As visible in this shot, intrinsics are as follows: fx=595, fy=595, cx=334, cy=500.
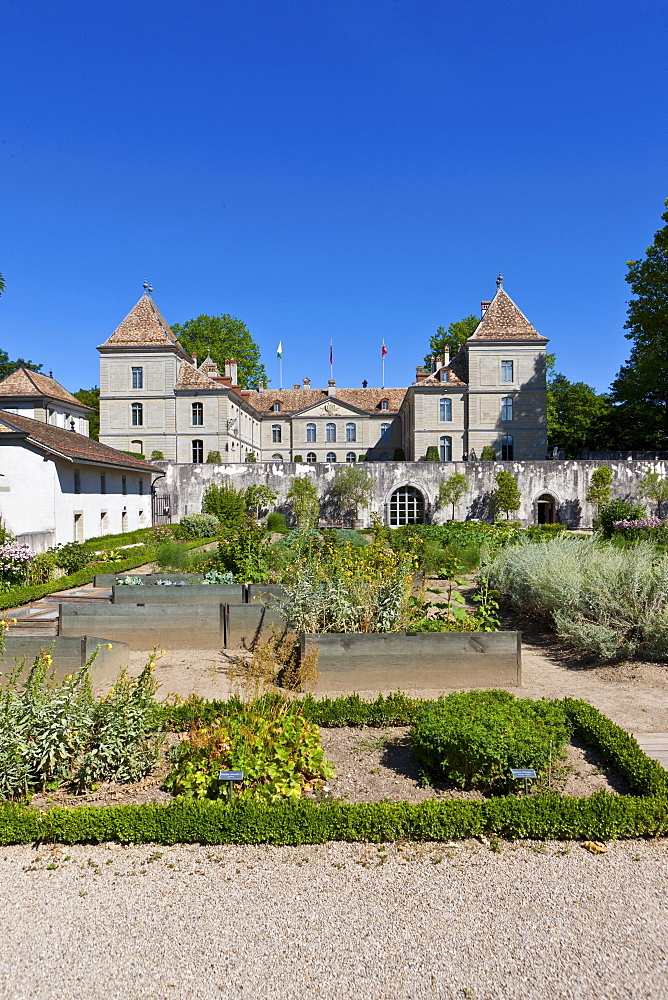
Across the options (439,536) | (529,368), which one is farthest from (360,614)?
(529,368)

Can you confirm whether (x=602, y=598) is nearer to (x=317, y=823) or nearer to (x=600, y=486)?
(x=317, y=823)

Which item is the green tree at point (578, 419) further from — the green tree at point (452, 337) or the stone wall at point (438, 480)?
the stone wall at point (438, 480)

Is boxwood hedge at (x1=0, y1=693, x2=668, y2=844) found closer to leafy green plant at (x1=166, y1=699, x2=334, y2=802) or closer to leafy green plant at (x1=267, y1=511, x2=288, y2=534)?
leafy green plant at (x1=166, y1=699, x2=334, y2=802)

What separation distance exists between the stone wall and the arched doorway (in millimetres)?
176

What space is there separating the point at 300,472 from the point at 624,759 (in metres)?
23.6

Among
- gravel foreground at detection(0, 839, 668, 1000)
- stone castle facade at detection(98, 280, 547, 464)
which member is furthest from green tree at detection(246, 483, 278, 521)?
gravel foreground at detection(0, 839, 668, 1000)

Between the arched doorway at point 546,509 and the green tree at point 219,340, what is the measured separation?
98.3 ft

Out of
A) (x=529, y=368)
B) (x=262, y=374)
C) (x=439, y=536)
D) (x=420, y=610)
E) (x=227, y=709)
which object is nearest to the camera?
(x=227, y=709)

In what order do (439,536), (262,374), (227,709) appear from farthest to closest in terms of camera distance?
(262,374)
(439,536)
(227,709)

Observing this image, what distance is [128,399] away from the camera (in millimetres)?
38250

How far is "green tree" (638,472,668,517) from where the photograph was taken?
86.3 ft

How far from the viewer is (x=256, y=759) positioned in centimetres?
438

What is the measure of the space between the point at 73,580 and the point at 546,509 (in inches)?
862

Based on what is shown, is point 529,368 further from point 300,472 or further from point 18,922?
point 18,922
